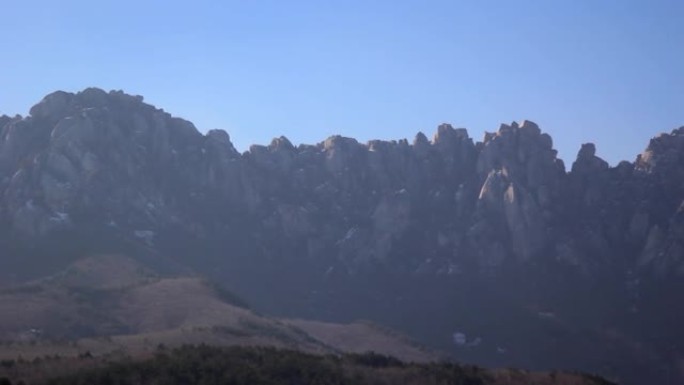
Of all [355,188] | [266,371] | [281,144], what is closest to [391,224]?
[355,188]

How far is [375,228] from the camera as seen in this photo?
14025 centimetres

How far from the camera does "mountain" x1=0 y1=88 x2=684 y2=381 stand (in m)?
113

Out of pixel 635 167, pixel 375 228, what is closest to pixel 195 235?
pixel 375 228

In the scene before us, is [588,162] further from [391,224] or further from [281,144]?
[281,144]

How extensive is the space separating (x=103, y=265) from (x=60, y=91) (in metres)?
42.1

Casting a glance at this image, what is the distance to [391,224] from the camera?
139500 mm

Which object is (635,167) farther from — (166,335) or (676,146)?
(166,335)

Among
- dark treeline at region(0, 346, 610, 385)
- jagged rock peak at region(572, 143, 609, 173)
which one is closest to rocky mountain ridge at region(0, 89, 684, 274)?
jagged rock peak at region(572, 143, 609, 173)

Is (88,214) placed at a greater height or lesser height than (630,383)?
greater

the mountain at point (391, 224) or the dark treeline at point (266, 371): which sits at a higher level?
the mountain at point (391, 224)

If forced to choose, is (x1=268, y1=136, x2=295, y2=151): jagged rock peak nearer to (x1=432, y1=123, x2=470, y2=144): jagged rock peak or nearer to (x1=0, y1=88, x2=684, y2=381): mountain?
(x1=0, y1=88, x2=684, y2=381): mountain

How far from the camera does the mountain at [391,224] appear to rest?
113 m

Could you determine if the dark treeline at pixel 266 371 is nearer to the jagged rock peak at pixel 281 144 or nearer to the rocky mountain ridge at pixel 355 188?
the rocky mountain ridge at pixel 355 188

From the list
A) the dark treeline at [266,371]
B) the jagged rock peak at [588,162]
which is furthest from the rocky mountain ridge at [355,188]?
the dark treeline at [266,371]
